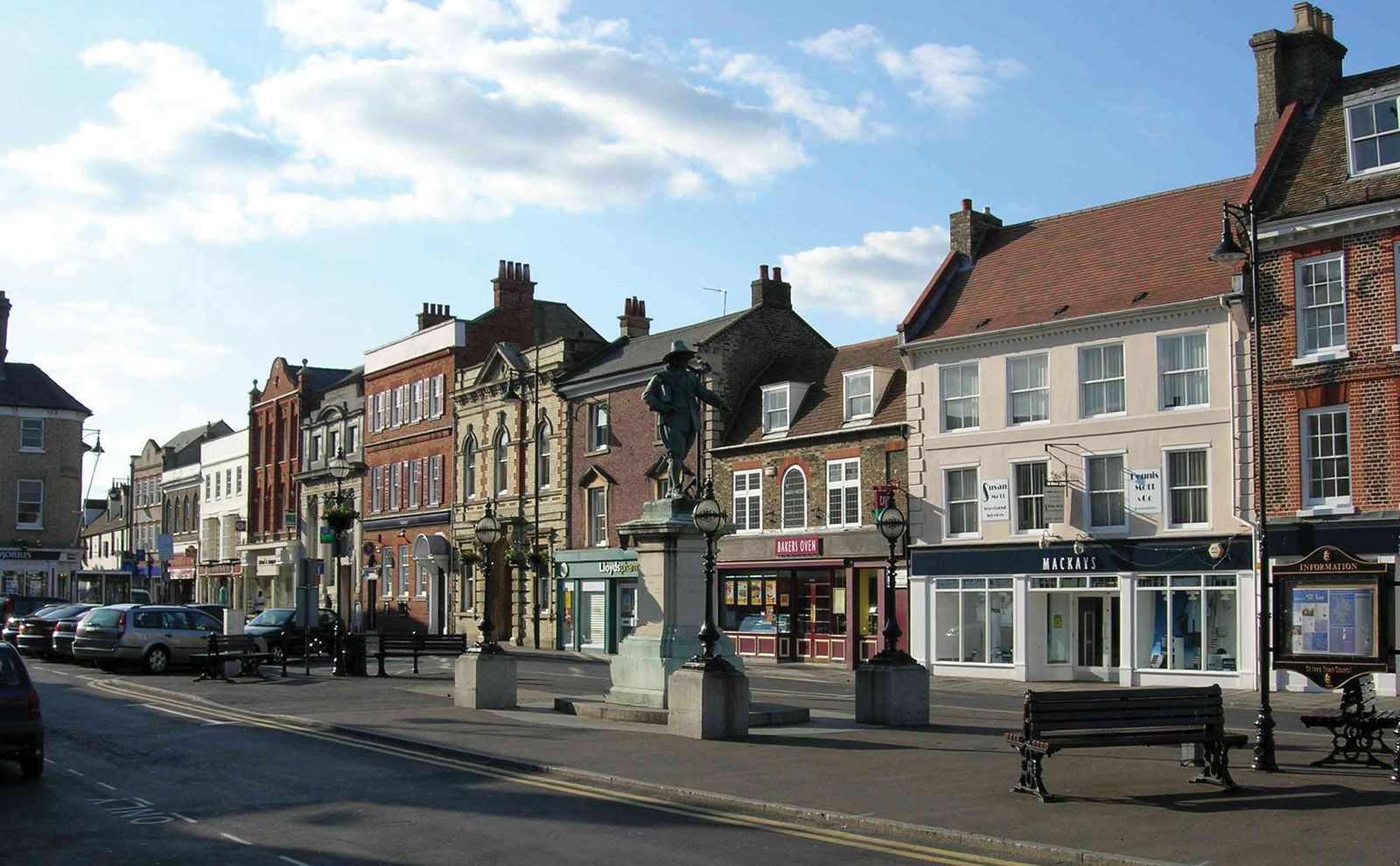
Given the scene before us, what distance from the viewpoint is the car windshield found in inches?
1551

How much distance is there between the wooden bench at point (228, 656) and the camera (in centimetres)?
3042

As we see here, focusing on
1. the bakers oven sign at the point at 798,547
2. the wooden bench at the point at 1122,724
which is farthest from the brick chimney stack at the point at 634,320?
the wooden bench at the point at 1122,724

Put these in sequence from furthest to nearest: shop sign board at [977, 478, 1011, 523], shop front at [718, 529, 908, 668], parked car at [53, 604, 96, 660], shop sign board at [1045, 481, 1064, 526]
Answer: shop front at [718, 529, 908, 668] < parked car at [53, 604, 96, 660] < shop sign board at [977, 478, 1011, 523] < shop sign board at [1045, 481, 1064, 526]

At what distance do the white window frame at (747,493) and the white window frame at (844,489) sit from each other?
312 cm

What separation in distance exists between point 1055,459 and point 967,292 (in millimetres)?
6438

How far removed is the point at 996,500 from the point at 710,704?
19.0 meters

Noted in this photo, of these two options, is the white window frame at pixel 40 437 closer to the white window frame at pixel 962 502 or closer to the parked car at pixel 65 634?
the parked car at pixel 65 634

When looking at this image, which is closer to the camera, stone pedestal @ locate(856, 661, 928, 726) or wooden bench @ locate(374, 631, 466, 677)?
stone pedestal @ locate(856, 661, 928, 726)

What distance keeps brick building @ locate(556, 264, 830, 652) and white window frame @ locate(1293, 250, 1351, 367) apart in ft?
65.1

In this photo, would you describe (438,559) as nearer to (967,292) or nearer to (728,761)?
(967,292)

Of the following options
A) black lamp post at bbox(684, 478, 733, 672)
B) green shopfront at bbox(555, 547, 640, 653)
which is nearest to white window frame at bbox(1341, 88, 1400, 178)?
black lamp post at bbox(684, 478, 733, 672)

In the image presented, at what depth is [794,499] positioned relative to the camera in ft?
138

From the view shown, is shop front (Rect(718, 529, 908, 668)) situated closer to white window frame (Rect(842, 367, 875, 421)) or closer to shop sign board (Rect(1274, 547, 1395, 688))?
white window frame (Rect(842, 367, 875, 421))

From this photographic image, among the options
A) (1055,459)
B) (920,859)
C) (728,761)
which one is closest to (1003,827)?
(920,859)
